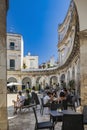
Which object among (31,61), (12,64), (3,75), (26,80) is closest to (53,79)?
(26,80)

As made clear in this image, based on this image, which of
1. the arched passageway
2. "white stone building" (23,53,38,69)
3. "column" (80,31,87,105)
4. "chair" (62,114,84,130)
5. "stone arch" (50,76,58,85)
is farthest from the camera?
"white stone building" (23,53,38,69)

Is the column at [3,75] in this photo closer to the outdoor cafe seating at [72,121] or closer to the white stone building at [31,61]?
the outdoor cafe seating at [72,121]

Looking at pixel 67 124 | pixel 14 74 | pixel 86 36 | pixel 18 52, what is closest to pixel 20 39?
pixel 18 52

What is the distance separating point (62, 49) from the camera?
41.1m

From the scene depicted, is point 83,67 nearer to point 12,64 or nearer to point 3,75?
point 3,75

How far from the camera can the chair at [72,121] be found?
187 inches

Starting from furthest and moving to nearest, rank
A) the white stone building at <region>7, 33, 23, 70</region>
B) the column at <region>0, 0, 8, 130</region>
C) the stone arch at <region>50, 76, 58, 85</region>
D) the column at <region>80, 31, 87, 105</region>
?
the white stone building at <region>7, 33, 23, 70</region>, the stone arch at <region>50, 76, 58, 85</region>, the column at <region>80, 31, 87, 105</region>, the column at <region>0, 0, 8, 130</region>

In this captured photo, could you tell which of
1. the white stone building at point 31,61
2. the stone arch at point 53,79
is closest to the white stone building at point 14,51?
the stone arch at point 53,79

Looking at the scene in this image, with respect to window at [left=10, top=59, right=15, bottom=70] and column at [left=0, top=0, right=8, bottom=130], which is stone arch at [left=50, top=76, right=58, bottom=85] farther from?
column at [left=0, top=0, right=8, bottom=130]

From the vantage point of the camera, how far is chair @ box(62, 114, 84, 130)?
4758 mm

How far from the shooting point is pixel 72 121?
478cm

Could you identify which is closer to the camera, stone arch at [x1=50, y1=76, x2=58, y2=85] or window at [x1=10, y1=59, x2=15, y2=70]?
stone arch at [x1=50, y1=76, x2=58, y2=85]

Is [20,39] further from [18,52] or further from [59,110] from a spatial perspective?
[59,110]

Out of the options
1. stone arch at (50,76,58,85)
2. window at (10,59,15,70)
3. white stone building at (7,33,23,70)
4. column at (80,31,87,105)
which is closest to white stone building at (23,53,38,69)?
white stone building at (7,33,23,70)
